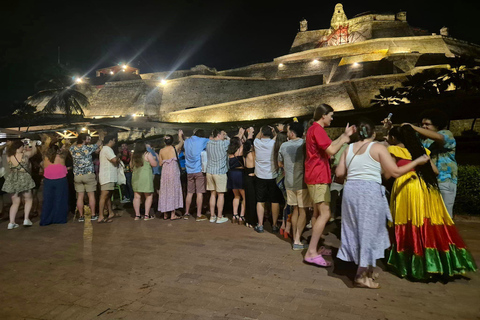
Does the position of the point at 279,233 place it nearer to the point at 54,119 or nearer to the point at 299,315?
the point at 299,315

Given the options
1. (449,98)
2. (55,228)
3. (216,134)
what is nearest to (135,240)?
(55,228)

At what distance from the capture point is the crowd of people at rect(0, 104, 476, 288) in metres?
3.40

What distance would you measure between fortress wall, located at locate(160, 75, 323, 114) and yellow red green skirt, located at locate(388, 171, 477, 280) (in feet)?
104

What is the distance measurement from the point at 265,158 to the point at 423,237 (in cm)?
274

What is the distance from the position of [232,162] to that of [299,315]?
395 cm

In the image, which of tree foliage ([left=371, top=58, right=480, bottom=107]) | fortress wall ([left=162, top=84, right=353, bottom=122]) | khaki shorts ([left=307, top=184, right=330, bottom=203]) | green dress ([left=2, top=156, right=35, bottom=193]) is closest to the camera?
khaki shorts ([left=307, top=184, right=330, bottom=203])

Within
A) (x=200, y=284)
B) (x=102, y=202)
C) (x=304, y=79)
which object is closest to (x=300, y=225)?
(x=200, y=284)

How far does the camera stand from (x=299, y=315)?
9.21ft

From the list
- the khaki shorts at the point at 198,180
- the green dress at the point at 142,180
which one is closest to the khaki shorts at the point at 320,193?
the khaki shorts at the point at 198,180

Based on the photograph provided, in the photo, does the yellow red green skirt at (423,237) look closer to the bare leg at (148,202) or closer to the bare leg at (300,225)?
the bare leg at (300,225)

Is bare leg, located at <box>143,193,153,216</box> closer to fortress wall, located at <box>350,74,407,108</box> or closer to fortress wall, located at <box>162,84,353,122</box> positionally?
fortress wall, located at <box>162,84,353,122</box>

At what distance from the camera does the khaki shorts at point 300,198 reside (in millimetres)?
4672

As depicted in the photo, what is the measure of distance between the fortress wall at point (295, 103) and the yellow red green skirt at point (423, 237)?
87.7 feet

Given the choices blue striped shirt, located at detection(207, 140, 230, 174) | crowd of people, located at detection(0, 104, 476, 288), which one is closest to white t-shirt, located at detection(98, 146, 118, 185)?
crowd of people, located at detection(0, 104, 476, 288)
